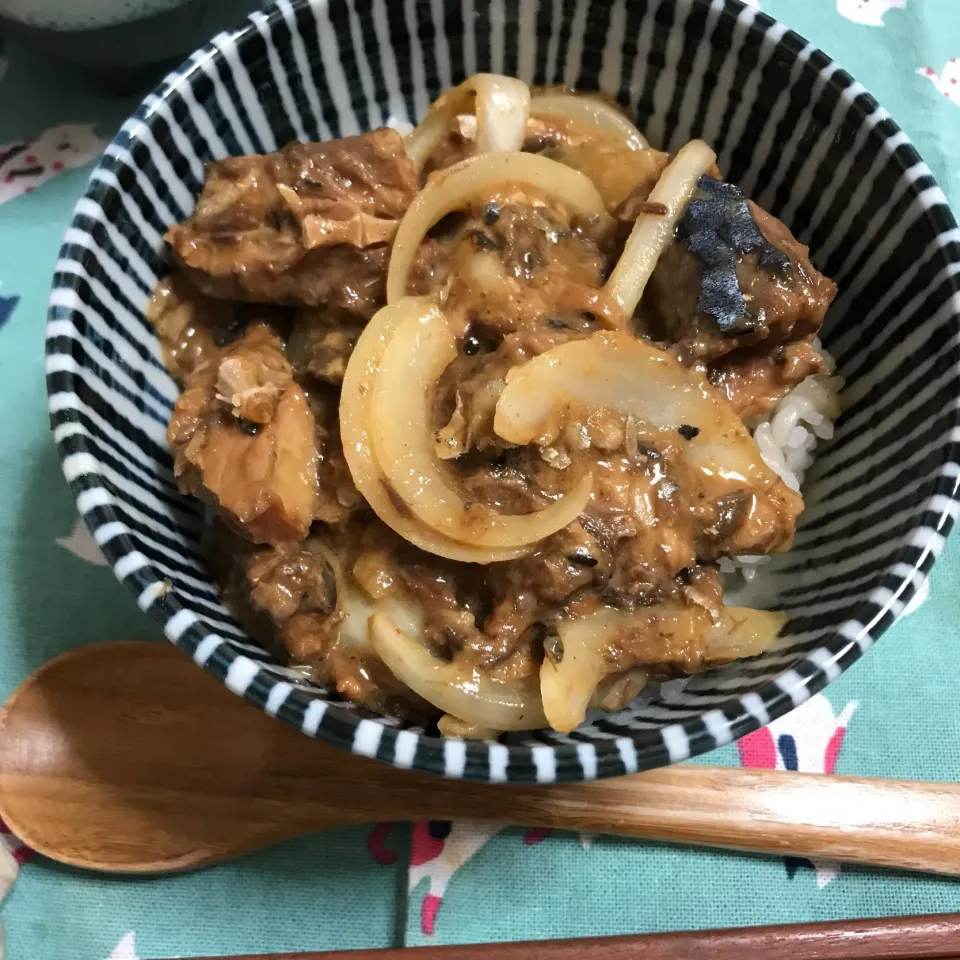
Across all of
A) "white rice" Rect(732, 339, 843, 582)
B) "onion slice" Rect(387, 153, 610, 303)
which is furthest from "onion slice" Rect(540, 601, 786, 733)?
"onion slice" Rect(387, 153, 610, 303)

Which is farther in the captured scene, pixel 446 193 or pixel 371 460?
pixel 446 193

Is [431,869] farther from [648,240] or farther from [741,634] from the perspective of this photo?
[648,240]

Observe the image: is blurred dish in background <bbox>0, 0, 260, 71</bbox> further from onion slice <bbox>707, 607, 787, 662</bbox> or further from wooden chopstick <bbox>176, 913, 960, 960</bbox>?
wooden chopstick <bbox>176, 913, 960, 960</bbox>

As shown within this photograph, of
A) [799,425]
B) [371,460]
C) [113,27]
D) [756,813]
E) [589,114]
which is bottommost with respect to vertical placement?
[756,813]

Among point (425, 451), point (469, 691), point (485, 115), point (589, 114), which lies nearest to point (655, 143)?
point (589, 114)

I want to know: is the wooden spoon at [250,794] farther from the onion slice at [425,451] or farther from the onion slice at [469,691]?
the onion slice at [425,451]
